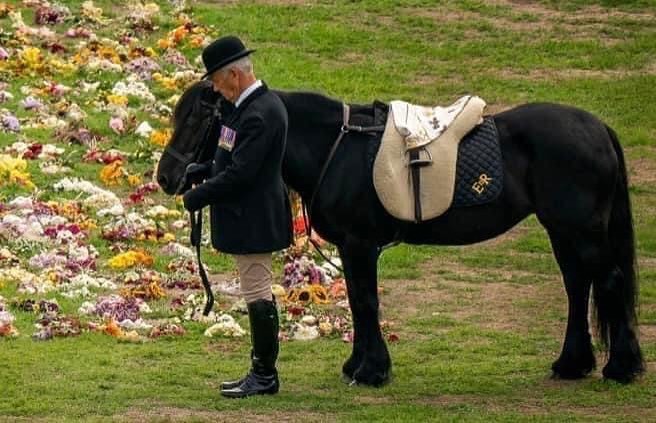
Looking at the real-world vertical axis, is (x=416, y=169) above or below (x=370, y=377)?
above

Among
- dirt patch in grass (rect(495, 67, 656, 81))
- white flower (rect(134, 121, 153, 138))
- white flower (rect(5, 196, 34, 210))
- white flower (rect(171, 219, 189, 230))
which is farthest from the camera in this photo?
dirt patch in grass (rect(495, 67, 656, 81))

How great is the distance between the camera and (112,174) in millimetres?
19172

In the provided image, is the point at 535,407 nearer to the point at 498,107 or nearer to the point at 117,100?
the point at 117,100

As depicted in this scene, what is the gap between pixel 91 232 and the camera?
56.5 feet

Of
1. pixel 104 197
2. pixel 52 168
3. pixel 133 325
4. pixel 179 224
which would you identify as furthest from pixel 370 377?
pixel 52 168

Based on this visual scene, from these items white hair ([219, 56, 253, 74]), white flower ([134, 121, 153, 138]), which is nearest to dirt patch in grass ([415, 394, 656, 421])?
white hair ([219, 56, 253, 74])

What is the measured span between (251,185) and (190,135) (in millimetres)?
833

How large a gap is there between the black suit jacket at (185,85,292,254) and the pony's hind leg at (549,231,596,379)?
2088 millimetres

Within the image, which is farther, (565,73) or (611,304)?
(565,73)

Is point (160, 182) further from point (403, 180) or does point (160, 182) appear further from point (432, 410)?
point (432, 410)

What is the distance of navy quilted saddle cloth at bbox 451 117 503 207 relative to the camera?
Answer: 1207 centimetres

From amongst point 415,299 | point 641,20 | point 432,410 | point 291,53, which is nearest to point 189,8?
point 291,53

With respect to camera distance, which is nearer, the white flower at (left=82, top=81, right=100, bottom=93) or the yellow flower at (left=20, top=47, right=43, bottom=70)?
the white flower at (left=82, top=81, right=100, bottom=93)

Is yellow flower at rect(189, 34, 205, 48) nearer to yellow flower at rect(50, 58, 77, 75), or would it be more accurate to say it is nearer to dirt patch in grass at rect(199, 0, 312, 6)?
yellow flower at rect(50, 58, 77, 75)
